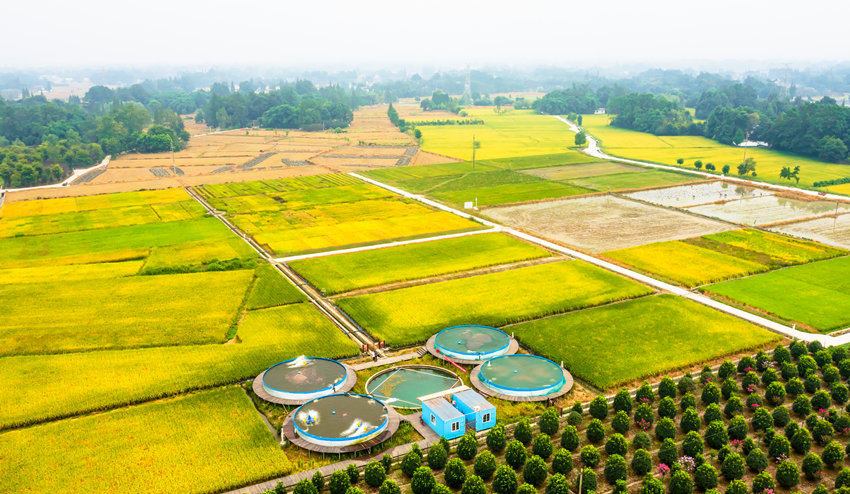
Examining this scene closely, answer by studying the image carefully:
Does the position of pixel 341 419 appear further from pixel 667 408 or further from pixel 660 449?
pixel 667 408

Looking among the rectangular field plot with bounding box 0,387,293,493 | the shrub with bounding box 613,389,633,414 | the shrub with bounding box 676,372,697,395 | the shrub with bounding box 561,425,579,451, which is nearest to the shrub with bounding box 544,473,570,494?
the shrub with bounding box 561,425,579,451

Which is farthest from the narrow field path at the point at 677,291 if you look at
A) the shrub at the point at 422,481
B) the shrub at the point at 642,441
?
the shrub at the point at 422,481

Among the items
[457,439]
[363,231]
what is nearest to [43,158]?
[363,231]

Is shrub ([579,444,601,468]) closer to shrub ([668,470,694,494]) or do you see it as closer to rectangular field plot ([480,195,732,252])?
shrub ([668,470,694,494])

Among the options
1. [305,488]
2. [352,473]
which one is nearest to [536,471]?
[352,473]

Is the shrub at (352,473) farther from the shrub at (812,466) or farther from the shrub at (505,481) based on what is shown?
the shrub at (812,466)

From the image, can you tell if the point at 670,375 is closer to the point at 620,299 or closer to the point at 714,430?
the point at 714,430
